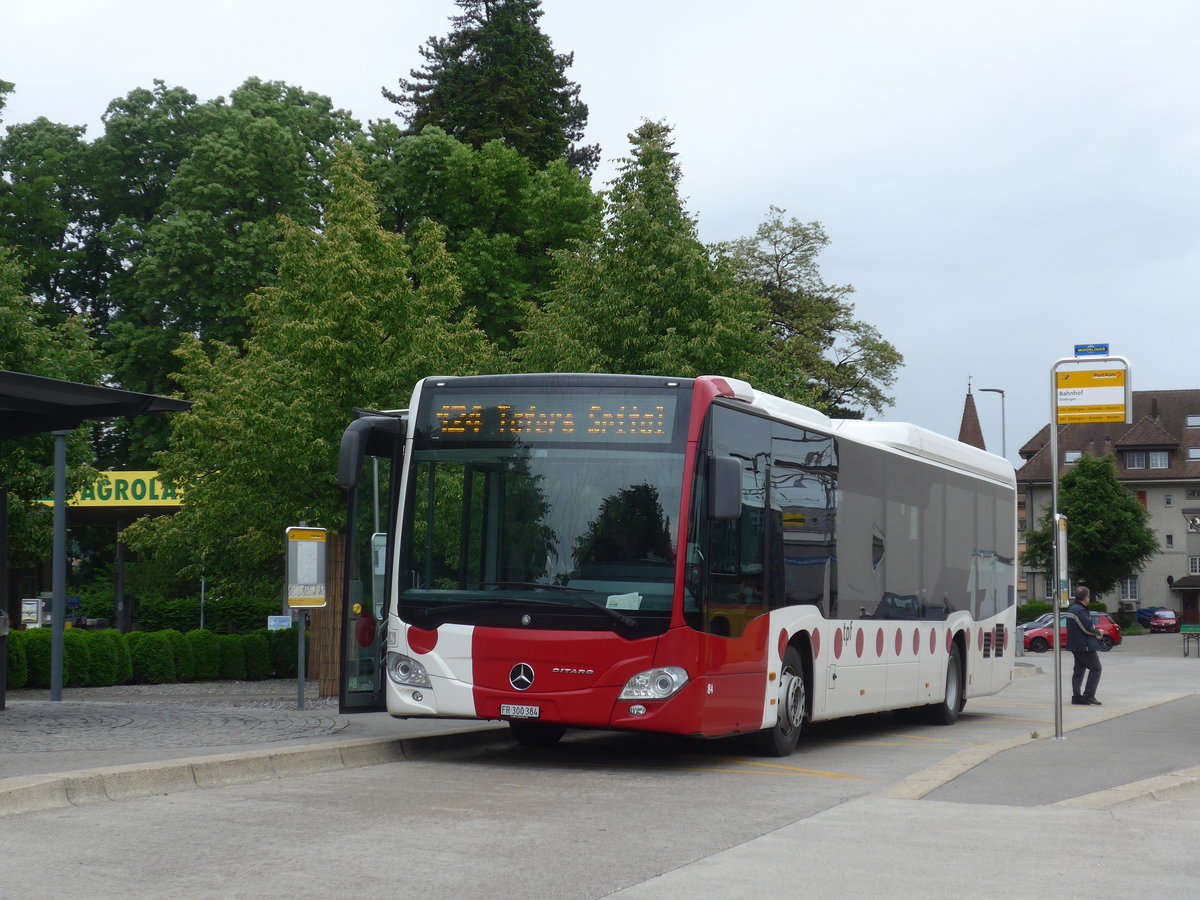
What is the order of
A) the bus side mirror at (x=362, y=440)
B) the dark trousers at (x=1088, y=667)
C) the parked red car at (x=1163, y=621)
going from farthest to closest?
the parked red car at (x=1163, y=621) < the dark trousers at (x=1088, y=667) < the bus side mirror at (x=362, y=440)

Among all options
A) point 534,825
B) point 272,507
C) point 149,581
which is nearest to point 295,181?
point 149,581

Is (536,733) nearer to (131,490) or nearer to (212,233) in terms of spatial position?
(212,233)

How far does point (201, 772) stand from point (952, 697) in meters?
10.9

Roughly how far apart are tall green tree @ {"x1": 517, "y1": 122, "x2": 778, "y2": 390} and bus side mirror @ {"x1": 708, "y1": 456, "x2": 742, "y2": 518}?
56.9 feet

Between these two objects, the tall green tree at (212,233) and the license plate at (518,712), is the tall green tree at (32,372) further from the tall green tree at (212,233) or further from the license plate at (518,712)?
the license plate at (518,712)

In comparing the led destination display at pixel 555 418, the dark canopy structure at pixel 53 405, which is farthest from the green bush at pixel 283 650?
the led destination display at pixel 555 418

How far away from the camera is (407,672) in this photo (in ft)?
41.3

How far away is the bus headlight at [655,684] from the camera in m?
11.9

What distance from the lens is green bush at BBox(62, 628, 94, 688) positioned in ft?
90.5

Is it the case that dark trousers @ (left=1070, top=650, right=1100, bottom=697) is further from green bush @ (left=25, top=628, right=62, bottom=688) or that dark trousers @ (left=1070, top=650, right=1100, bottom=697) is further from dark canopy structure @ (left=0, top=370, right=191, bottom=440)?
green bush @ (left=25, top=628, right=62, bottom=688)

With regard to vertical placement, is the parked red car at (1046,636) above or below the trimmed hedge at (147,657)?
below

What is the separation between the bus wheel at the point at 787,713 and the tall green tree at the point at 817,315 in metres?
47.7

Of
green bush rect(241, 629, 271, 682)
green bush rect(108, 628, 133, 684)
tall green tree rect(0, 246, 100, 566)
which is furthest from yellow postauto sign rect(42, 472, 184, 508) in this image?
green bush rect(108, 628, 133, 684)

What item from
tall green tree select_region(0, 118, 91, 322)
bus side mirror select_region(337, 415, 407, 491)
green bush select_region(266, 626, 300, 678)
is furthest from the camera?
tall green tree select_region(0, 118, 91, 322)
